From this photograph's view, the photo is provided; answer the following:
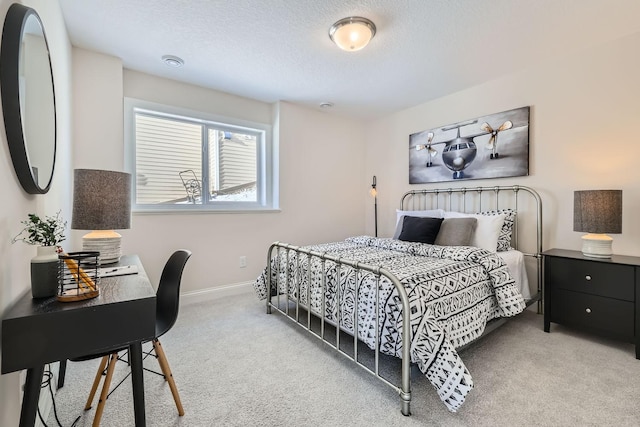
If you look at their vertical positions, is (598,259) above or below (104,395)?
above

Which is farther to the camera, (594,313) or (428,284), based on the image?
(594,313)

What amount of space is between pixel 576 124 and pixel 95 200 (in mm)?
3832

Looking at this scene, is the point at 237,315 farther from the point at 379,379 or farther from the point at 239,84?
the point at 239,84

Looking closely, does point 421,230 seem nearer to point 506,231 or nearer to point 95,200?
point 506,231

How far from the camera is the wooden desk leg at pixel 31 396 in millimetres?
930

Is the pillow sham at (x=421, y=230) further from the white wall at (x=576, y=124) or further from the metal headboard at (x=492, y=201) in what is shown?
the white wall at (x=576, y=124)

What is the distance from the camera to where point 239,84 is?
3.22 m

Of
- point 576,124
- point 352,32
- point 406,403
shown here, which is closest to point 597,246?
point 576,124

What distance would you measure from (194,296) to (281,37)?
271cm

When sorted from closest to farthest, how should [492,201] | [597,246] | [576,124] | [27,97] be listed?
[27,97] < [597,246] < [576,124] < [492,201]

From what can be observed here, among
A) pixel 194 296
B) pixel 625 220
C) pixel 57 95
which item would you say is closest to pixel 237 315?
pixel 194 296

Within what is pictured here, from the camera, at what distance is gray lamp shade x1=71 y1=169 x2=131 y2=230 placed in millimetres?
1650

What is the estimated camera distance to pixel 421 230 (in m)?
2.99

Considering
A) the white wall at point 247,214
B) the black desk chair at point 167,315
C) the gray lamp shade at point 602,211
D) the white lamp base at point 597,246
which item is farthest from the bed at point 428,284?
the black desk chair at point 167,315
